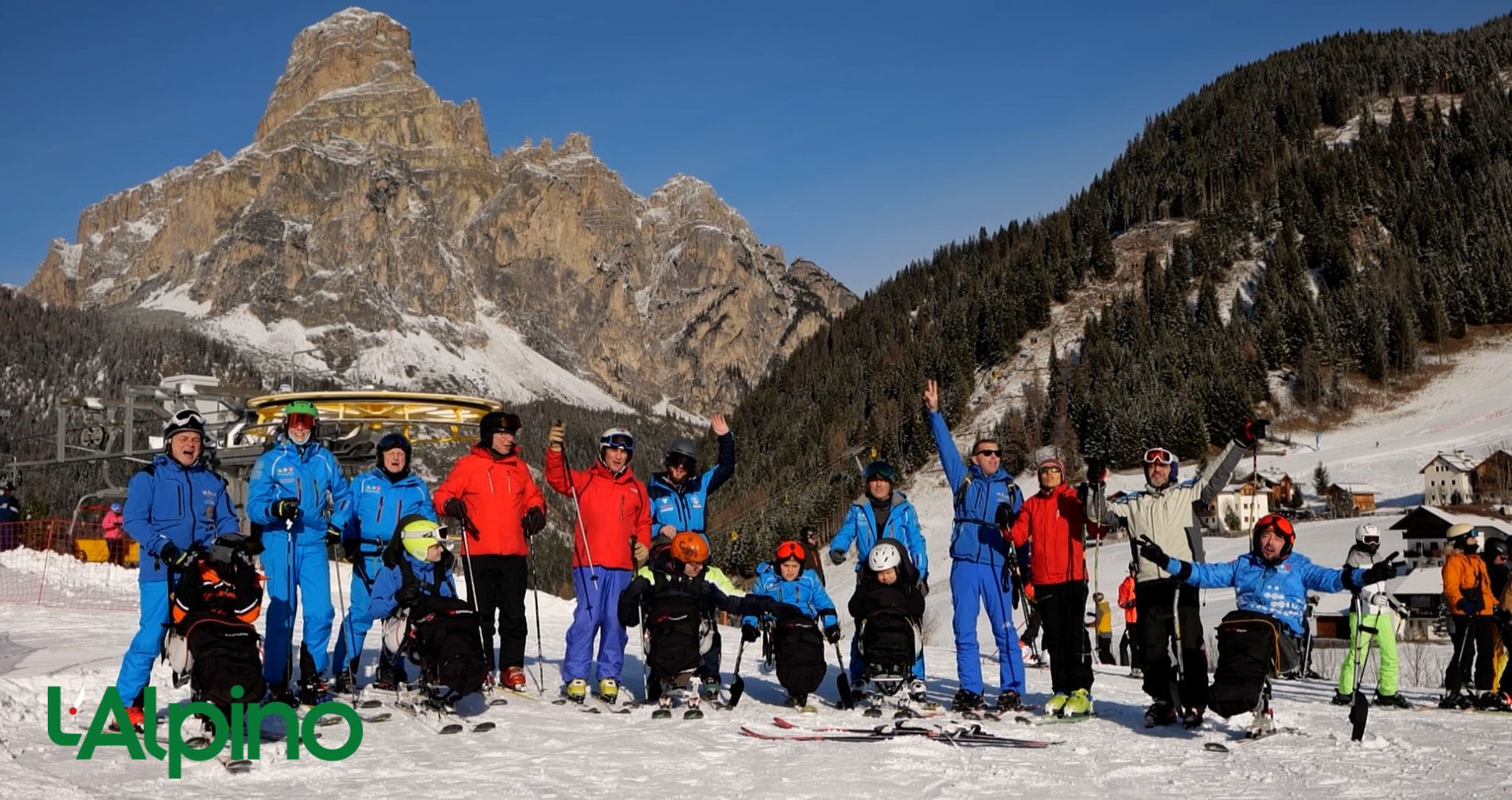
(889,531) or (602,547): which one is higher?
(889,531)

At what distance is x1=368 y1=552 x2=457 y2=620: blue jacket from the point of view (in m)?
8.60

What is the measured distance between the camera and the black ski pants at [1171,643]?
8.14 m

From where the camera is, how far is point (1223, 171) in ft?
484

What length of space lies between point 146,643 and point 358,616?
2009 mm

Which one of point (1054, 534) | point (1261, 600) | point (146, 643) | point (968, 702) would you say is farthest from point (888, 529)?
point (146, 643)

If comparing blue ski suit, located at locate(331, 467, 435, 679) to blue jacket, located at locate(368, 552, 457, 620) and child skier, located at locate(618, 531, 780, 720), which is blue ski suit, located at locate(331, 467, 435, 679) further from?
child skier, located at locate(618, 531, 780, 720)

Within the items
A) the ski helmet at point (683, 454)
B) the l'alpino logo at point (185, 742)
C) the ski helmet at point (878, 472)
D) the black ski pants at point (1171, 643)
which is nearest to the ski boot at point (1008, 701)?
the black ski pants at point (1171, 643)

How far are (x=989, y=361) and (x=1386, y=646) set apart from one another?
375ft

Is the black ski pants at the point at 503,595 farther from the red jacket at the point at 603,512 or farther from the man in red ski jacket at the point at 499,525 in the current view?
the red jacket at the point at 603,512

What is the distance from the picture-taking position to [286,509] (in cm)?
818

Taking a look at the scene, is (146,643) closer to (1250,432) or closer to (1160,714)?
(1160,714)

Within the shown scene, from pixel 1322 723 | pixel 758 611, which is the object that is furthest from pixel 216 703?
pixel 1322 723

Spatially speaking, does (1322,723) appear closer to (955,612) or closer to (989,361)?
(955,612)

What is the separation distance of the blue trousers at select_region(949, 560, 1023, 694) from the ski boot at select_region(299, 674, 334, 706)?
4.63 metres
